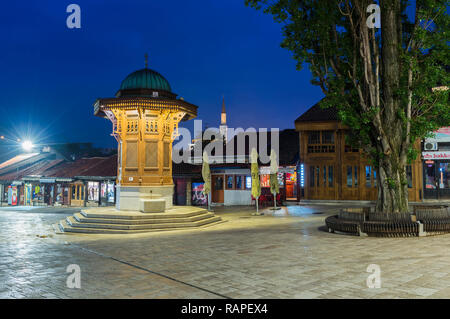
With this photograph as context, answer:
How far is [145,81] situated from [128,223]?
24.0 feet

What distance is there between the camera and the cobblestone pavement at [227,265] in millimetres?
5605

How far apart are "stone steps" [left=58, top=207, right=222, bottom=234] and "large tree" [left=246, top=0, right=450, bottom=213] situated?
7234mm

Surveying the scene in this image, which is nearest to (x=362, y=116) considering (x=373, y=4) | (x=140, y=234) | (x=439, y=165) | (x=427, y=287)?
(x=373, y=4)

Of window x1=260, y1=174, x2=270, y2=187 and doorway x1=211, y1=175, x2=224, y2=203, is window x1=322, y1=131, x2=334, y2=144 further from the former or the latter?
doorway x1=211, y1=175, x2=224, y2=203

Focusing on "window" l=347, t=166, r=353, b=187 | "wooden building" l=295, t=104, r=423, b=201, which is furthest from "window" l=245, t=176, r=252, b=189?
"window" l=347, t=166, r=353, b=187

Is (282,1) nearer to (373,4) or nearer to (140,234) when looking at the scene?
(373,4)

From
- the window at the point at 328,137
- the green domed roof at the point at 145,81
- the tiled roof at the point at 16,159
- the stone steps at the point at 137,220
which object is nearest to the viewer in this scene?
the stone steps at the point at 137,220

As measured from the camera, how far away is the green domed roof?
16.9 metres

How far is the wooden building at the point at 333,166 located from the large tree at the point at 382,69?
1302 cm

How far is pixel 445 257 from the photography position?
7.57 meters

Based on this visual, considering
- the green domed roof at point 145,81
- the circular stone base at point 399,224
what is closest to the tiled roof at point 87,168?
the green domed roof at point 145,81

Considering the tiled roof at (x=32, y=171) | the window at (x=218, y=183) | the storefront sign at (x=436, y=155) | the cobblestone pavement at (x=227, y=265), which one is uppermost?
the storefront sign at (x=436, y=155)

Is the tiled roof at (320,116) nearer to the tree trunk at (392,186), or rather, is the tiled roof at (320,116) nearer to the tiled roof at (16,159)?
the tree trunk at (392,186)

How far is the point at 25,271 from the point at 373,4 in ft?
41.5
